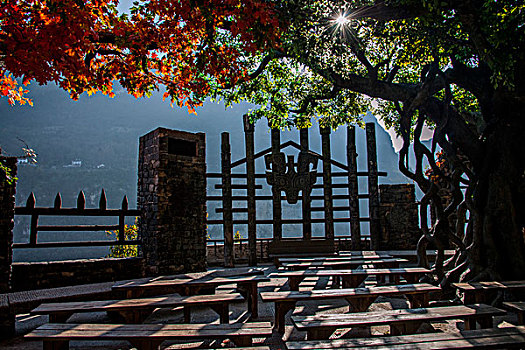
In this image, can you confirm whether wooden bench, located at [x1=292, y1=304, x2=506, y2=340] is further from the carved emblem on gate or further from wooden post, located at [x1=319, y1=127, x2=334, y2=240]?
the carved emblem on gate

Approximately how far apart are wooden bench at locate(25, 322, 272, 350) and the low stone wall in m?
3.38

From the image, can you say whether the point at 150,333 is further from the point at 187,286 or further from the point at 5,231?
the point at 5,231

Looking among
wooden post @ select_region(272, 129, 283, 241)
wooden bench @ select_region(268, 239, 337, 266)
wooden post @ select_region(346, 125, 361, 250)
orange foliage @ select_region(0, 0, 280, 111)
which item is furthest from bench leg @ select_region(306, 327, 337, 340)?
wooden post @ select_region(346, 125, 361, 250)

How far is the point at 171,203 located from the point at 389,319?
5268mm

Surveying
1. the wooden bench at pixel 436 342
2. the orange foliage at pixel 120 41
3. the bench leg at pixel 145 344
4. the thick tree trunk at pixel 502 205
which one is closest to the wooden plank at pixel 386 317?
the wooden bench at pixel 436 342

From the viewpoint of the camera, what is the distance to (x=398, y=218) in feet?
33.4

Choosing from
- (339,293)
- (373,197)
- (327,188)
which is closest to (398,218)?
(373,197)

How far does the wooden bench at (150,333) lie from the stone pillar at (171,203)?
4.12m

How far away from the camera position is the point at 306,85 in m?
8.20

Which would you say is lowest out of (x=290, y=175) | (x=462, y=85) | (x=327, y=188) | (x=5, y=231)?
(x=5, y=231)

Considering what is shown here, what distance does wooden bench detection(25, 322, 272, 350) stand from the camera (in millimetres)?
2543

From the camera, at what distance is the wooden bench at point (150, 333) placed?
2.54 m

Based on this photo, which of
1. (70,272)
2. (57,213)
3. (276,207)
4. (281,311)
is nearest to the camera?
(281,311)

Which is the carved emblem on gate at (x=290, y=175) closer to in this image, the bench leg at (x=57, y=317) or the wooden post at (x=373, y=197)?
the wooden post at (x=373, y=197)
